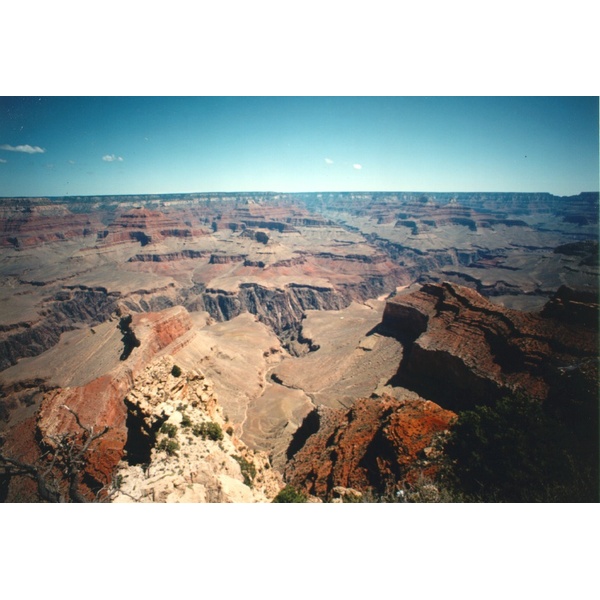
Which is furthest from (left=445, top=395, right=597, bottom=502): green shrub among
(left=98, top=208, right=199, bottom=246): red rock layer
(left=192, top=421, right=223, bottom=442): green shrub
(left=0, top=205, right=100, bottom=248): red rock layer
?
(left=0, top=205, right=100, bottom=248): red rock layer

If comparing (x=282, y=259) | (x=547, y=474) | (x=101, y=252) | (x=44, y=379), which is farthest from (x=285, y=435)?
(x=101, y=252)

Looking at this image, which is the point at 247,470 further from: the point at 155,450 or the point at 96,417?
the point at 96,417

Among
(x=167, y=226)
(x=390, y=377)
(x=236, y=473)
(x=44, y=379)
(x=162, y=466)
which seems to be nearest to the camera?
(x=162, y=466)

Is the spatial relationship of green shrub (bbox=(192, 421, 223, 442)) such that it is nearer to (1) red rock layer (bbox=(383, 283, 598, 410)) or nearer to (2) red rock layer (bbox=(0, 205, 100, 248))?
(1) red rock layer (bbox=(383, 283, 598, 410))

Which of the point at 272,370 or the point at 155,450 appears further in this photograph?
the point at 272,370

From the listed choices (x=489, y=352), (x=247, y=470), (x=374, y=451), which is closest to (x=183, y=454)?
(x=247, y=470)

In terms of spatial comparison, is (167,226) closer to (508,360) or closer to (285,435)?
(285,435)
